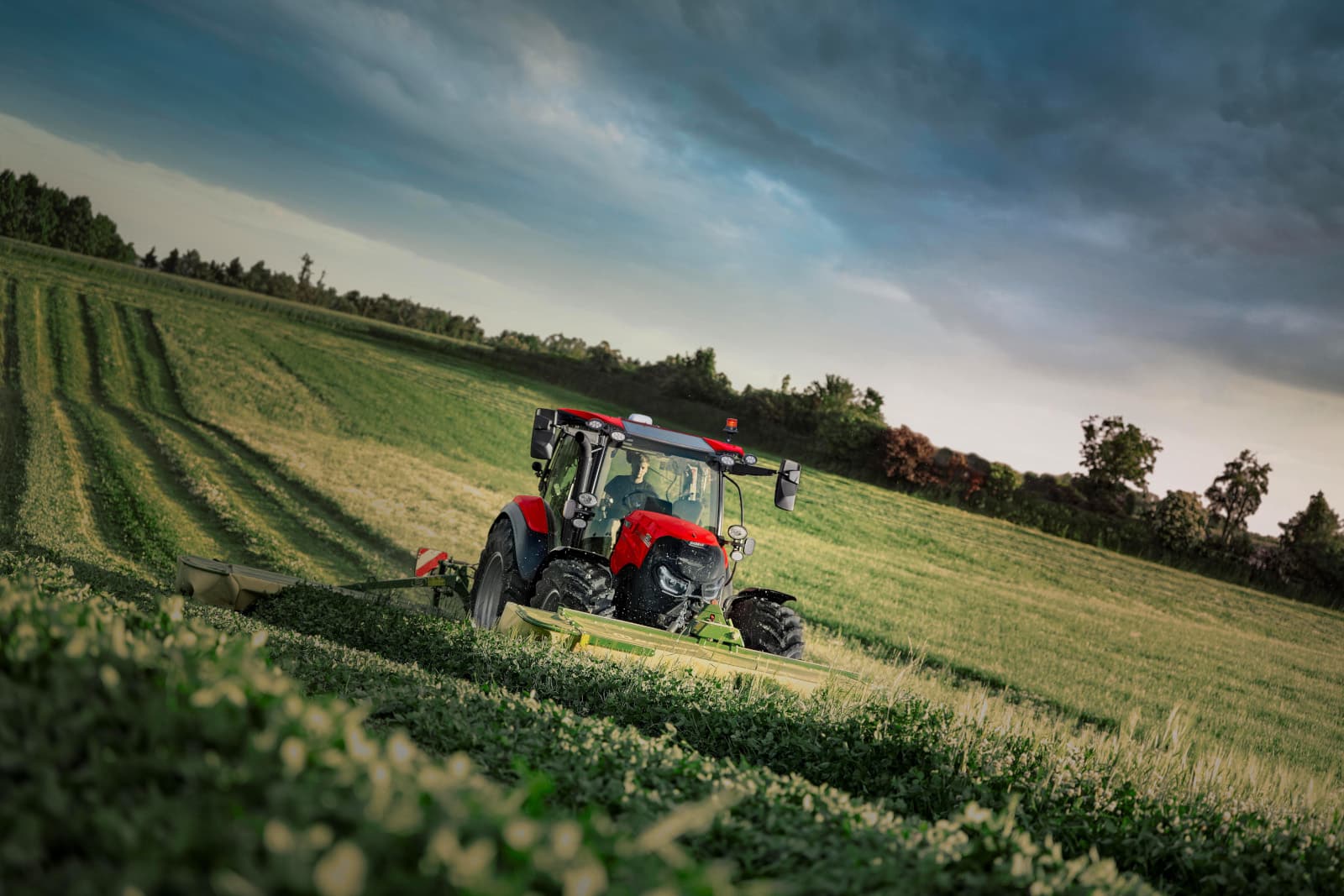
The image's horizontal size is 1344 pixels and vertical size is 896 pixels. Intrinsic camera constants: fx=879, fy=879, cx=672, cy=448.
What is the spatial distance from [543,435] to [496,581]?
6.20ft

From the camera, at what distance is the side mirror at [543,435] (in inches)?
315

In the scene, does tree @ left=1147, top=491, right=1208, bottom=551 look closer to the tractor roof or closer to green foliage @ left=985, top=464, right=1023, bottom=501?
green foliage @ left=985, top=464, right=1023, bottom=501

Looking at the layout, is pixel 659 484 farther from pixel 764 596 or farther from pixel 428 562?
pixel 428 562

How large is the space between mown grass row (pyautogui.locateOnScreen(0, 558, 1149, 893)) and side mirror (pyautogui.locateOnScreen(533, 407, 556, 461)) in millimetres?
3507

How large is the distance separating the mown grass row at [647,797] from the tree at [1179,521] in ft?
119

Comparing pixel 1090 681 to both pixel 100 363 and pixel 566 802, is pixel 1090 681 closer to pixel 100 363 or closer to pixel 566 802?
pixel 566 802

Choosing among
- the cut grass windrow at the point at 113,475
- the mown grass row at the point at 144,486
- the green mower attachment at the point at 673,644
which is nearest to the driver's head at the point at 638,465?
the green mower attachment at the point at 673,644

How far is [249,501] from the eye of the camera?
15.6 meters

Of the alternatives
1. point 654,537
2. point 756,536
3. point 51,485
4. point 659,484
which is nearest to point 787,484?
point 659,484

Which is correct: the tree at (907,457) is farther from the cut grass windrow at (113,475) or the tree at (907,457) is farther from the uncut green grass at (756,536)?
the cut grass windrow at (113,475)

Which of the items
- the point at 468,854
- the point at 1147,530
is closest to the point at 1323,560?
the point at 1147,530

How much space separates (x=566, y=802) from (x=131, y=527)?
11574 mm

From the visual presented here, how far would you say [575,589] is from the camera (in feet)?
24.1

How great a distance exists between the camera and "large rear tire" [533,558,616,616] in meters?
7.32
